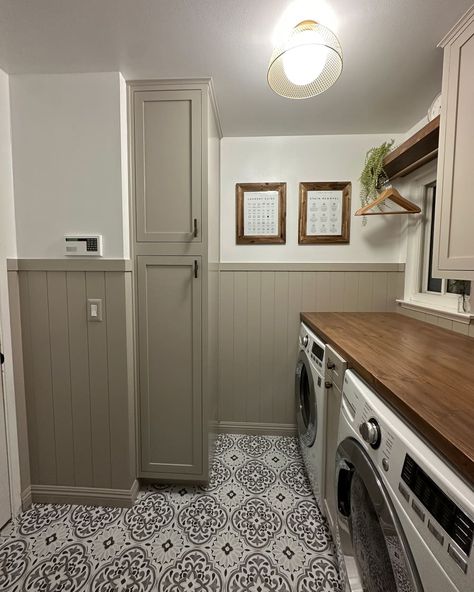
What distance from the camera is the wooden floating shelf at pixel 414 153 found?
1394 mm

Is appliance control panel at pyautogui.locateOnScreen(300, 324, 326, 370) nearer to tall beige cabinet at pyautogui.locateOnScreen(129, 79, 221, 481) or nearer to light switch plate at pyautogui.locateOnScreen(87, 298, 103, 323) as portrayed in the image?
tall beige cabinet at pyautogui.locateOnScreen(129, 79, 221, 481)

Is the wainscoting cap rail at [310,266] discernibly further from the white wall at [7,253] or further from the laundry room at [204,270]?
the white wall at [7,253]

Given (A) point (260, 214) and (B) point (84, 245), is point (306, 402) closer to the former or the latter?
(A) point (260, 214)

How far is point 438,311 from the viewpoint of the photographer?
1.66 m

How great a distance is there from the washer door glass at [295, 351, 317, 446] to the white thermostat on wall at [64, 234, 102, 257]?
1356 mm

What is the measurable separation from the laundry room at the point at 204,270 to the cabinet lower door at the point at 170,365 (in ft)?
0.04

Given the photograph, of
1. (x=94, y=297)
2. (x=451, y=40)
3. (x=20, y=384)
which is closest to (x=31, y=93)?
(x=94, y=297)

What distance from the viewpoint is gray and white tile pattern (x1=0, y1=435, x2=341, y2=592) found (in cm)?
117

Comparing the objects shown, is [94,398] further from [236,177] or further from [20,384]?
[236,177]

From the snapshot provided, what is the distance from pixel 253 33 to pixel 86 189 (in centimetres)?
106

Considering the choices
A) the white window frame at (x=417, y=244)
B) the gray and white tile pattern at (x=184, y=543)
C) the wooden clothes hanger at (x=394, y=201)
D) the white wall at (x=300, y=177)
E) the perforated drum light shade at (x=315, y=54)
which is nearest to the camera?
the perforated drum light shade at (x=315, y=54)

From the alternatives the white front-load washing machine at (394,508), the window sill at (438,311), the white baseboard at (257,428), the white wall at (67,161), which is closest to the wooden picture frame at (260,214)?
the white wall at (67,161)

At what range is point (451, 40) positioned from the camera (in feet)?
3.72

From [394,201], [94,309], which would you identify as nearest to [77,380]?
[94,309]
